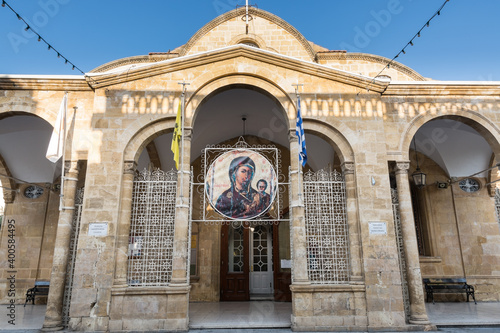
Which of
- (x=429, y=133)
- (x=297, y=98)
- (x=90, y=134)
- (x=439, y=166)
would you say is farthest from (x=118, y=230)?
(x=439, y=166)

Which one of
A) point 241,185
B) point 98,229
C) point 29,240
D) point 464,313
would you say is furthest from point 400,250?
point 29,240

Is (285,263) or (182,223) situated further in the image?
(285,263)

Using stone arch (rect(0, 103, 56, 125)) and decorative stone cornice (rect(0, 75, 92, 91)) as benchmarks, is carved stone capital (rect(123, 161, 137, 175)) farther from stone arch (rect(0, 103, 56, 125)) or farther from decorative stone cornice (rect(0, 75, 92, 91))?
decorative stone cornice (rect(0, 75, 92, 91))

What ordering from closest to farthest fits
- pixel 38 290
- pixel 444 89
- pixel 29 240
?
pixel 444 89, pixel 38 290, pixel 29 240

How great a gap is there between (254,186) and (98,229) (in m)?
3.24

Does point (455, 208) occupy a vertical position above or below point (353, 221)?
above

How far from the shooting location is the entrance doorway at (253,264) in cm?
947

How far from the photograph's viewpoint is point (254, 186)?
23.5 feet

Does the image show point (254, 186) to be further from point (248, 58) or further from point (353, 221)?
point (248, 58)

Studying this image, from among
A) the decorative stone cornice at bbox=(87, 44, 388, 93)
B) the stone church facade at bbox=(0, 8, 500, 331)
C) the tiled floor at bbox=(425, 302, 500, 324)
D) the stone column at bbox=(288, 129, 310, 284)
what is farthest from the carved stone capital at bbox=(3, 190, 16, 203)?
the tiled floor at bbox=(425, 302, 500, 324)

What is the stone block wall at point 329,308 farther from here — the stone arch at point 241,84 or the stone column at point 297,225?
the stone arch at point 241,84

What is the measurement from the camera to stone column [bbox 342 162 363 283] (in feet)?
21.5

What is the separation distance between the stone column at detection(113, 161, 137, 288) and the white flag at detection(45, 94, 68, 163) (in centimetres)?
127

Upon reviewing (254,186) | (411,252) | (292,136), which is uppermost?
(292,136)
